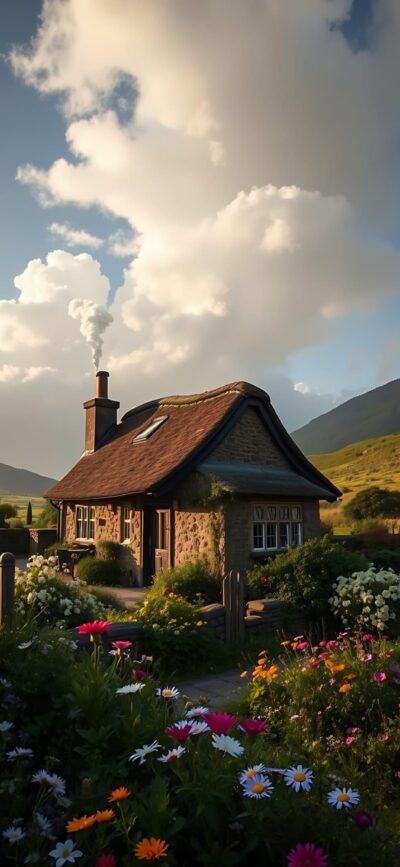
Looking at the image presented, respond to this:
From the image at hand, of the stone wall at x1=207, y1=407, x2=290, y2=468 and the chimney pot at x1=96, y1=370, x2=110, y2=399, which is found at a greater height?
the chimney pot at x1=96, y1=370, x2=110, y2=399

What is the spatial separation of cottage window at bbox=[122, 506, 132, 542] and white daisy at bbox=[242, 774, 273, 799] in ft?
54.7

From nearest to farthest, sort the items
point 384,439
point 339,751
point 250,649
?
1. point 339,751
2. point 250,649
3. point 384,439

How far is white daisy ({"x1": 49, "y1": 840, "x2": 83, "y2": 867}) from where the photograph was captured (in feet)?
6.82

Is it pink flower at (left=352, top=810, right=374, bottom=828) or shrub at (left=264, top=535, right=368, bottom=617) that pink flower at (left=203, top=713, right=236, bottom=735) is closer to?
pink flower at (left=352, top=810, right=374, bottom=828)

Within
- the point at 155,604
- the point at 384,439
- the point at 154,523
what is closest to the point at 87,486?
the point at 154,523

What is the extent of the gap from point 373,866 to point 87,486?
19.1 meters

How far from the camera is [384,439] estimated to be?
278 ft

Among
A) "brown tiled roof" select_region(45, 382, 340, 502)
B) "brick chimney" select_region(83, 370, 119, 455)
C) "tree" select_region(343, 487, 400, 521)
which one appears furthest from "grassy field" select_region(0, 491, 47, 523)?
"tree" select_region(343, 487, 400, 521)

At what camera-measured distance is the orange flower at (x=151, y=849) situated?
1932 mm

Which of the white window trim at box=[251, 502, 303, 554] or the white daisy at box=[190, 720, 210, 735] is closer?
the white daisy at box=[190, 720, 210, 735]

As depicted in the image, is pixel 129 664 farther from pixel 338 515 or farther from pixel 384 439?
pixel 384 439

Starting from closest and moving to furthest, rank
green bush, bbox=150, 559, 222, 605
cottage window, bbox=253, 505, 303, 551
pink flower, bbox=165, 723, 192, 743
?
pink flower, bbox=165, 723, 192, 743, green bush, bbox=150, 559, 222, 605, cottage window, bbox=253, 505, 303, 551

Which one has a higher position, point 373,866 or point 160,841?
point 160,841

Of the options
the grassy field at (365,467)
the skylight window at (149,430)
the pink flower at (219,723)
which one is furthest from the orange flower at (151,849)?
the grassy field at (365,467)
